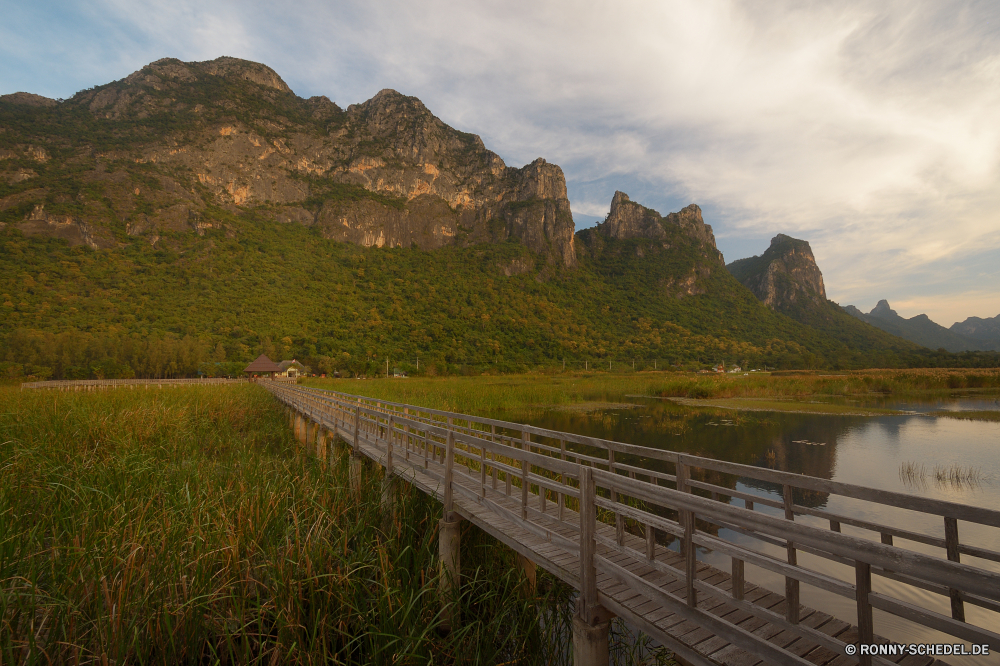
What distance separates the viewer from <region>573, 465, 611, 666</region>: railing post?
3.30 metres

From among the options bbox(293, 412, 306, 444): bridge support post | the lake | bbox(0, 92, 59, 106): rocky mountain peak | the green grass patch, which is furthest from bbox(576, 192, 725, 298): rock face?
bbox(0, 92, 59, 106): rocky mountain peak

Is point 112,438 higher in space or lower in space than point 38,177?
lower

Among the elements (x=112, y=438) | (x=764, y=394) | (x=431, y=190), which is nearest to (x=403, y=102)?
(x=431, y=190)

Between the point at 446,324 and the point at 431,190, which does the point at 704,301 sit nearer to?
the point at 446,324

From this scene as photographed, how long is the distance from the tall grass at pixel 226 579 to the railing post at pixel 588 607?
1.17 m

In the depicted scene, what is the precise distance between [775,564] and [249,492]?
228 inches

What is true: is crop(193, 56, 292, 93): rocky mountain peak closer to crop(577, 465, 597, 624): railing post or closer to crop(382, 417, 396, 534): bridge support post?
crop(382, 417, 396, 534): bridge support post

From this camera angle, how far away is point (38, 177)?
90.3 meters

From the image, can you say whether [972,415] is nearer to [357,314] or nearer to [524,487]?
[524,487]

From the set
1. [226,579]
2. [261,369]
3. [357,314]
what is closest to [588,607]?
[226,579]

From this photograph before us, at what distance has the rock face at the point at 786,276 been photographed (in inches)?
5753

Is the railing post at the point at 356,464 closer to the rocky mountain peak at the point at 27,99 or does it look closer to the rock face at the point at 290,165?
the rock face at the point at 290,165

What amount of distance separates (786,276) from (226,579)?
181584 mm

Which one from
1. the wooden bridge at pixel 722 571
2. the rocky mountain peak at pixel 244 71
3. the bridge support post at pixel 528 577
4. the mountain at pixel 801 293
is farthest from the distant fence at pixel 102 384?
the rocky mountain peak at pixel 244 71
